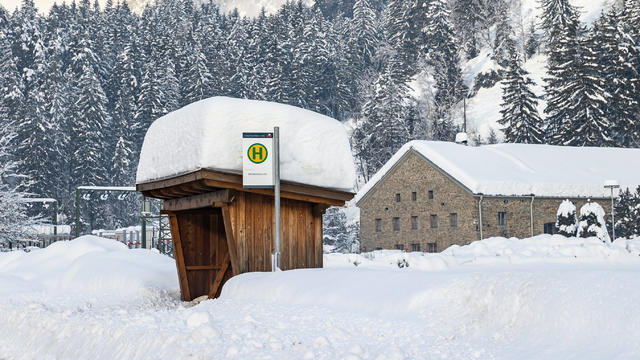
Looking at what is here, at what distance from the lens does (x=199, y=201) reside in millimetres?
13250

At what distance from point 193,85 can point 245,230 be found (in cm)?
8102

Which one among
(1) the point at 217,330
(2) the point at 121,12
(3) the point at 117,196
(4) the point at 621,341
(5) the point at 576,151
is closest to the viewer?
(4) the point at 621,341

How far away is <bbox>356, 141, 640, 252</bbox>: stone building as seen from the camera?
4522 cm

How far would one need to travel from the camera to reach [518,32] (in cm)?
11044

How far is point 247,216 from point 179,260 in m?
2.83

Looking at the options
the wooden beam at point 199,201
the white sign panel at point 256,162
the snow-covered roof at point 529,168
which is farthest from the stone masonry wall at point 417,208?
the white sign panel at point 256,162

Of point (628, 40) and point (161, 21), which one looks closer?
point (628, 40)

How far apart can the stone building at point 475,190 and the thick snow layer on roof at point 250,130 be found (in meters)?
32.3

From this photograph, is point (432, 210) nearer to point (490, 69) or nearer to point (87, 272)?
point (87, 272)

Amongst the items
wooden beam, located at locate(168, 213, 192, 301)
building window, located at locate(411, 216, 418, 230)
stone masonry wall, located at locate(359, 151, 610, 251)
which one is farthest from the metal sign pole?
building window, located at locate(411, 216, 418, 230)

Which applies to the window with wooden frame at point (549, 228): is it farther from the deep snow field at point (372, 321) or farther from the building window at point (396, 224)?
the deep snow field at point (372, 321)

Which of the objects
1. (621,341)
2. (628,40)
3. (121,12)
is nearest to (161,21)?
(121,12)

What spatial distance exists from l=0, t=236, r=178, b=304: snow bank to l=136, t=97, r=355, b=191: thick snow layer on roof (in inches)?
120

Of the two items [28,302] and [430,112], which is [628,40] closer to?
[430,112]
